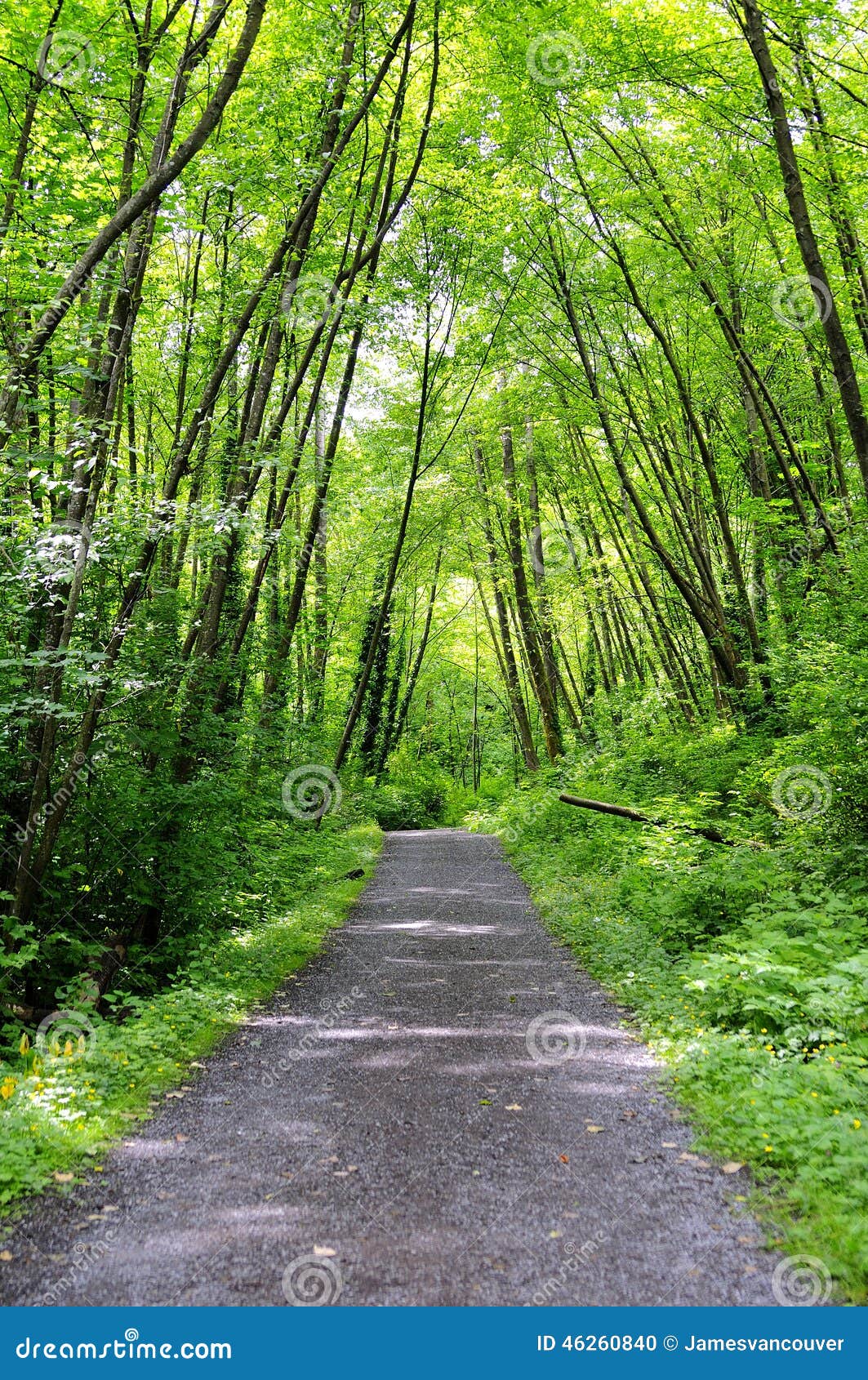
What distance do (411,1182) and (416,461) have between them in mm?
13276

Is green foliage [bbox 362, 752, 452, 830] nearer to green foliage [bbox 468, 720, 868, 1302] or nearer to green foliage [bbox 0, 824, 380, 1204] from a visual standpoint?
green foliage [bbox 468, 720, 868, 1302]

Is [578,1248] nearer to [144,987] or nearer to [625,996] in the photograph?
[625,996]

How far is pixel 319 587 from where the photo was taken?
63.2 feet

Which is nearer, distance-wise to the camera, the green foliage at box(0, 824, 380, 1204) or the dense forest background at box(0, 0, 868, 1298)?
the green foliage at box(0, 824, 380, 1204)

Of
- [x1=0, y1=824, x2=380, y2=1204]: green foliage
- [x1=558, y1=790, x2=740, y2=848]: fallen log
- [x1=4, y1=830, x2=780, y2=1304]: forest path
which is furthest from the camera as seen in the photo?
[x1=558, y1=790, x2=740, y2=848]: fallen log

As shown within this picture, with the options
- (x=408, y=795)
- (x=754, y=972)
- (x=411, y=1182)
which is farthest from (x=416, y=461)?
(x=408, y=795)

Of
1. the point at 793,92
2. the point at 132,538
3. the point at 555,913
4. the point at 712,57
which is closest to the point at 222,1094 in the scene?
the point at 132,538

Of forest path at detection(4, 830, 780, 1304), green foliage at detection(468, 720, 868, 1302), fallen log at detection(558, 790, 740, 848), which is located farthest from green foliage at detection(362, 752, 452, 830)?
forest path at detection(4, 830, 780, 1304)

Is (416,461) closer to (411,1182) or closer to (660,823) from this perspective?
(660,823)

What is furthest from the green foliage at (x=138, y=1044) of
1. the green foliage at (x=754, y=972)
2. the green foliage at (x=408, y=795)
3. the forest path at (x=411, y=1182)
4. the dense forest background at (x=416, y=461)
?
the green foliage at (x=408, y=795)

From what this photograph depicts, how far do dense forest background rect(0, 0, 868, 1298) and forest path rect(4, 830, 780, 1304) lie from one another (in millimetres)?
346

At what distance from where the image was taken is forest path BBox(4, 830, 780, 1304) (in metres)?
2.71

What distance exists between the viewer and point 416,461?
15016 mm

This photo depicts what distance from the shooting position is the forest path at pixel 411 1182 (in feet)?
8.88
